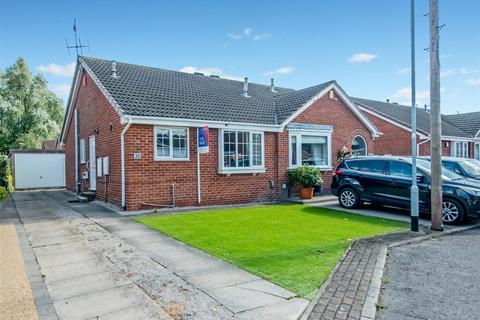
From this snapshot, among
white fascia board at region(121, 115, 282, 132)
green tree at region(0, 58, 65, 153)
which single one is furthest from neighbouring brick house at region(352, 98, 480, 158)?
green tree at region(0, 58, 65, 153)

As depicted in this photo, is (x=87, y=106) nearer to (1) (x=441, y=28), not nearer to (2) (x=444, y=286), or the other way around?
(1) (x=441, y=28)

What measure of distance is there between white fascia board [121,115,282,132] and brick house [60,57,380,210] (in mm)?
34

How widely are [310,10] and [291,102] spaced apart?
4.42 meters

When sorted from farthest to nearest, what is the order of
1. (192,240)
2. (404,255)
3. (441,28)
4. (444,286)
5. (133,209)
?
(133,209) → (441,28) → (192,240) → (404,255) → (444,286)

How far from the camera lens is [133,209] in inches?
433

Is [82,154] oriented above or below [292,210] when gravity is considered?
above

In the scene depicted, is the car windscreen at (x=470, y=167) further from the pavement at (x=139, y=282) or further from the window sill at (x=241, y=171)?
the pavement at (x=139, y=282)

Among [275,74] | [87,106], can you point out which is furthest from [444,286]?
[275,74]

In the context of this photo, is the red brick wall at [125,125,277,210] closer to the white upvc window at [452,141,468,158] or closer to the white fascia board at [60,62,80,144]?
the white fascia board at [60,62,80,144]

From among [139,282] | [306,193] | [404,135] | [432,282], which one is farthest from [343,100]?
[139,282]

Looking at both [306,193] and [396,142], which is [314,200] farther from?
[396,142]

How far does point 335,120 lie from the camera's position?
1622 cm

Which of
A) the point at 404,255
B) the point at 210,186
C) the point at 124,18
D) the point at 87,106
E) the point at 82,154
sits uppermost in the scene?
the point at 124,18

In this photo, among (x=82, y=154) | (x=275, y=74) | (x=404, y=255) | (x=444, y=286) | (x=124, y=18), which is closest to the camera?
(x=444, y=286)
